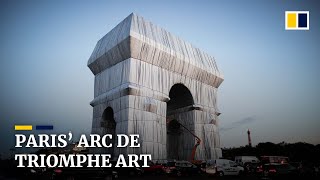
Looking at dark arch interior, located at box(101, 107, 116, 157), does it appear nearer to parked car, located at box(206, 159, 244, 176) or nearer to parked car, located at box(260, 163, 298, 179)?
parked car, located at box(206, 159, 244, 176)

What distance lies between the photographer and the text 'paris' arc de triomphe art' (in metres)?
33.8

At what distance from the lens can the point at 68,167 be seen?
14.1 meters

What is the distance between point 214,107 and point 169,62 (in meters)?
12.4

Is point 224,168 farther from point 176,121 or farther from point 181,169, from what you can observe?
point 176,121

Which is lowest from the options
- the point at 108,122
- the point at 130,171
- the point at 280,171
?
the point at 130,171

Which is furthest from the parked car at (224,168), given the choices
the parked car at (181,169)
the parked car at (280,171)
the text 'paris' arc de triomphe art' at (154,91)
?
the text 'paris' arc de triomphe art' at (154,91)

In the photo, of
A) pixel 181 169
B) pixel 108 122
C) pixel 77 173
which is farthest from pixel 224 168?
pixel 108 122

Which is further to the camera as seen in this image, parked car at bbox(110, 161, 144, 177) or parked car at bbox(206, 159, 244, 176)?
parked car at bbox(206, 159, 244, 176)

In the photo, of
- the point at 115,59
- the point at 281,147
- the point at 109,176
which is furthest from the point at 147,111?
the point at 281,147

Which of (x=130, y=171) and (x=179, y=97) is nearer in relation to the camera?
(x=130, y=171)

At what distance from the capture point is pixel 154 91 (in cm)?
3609

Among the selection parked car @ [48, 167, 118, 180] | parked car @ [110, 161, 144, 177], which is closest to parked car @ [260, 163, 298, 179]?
parked car @ [48, 167, 118, 180]

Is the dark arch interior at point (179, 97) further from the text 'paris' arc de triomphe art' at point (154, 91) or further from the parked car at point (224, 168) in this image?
the parked car at point (224, 168)

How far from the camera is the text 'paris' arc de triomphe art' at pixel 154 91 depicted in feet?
111
